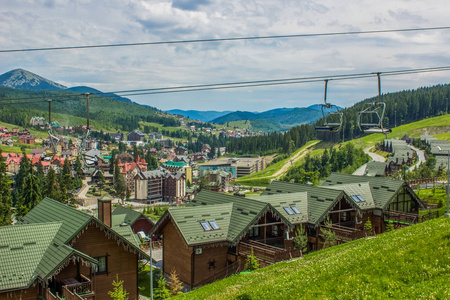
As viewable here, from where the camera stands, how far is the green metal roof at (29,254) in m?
23.5

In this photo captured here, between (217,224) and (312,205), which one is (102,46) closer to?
(217,224)

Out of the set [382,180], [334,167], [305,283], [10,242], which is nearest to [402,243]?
[305,283]

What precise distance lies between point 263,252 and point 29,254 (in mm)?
16658

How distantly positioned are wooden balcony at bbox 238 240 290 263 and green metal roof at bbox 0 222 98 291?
41.8 feet

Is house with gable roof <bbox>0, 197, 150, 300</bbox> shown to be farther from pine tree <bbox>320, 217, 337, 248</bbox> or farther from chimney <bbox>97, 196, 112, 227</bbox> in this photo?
pine tree <bbox>320, 217, 337, 248</bbox>

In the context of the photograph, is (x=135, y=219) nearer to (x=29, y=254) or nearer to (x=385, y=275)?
(x=29, y=254)

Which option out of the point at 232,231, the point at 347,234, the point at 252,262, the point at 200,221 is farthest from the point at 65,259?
the point at 347,234

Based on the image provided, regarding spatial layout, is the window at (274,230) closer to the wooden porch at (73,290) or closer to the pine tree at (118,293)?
the pine tree at (118,293)

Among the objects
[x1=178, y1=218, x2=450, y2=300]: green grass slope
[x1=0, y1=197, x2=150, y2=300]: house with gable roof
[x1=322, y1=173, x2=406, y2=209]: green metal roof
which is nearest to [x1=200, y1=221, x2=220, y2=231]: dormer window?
[x1=0, y1=197, x2=150, y2=300]: house with gable roof

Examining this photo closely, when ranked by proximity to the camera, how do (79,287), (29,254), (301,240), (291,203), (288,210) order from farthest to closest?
(291,203), (288,210), (301,240), (29,254), (79,287)

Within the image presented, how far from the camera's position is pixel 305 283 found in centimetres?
1530

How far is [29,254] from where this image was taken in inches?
985

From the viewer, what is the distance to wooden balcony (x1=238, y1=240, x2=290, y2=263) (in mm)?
31109

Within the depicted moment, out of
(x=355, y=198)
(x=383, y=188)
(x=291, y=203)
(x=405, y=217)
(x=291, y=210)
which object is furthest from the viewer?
(x=383, y=188)
